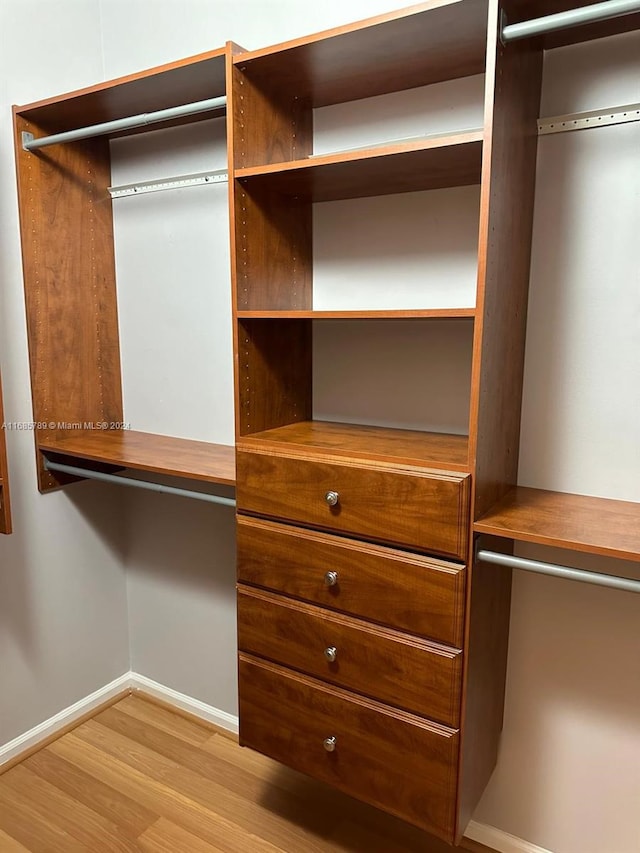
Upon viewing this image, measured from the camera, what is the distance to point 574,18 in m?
1.11

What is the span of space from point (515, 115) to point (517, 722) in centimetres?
155

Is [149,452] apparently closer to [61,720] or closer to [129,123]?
[129,123]

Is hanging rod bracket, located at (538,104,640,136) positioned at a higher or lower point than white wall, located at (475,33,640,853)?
higher

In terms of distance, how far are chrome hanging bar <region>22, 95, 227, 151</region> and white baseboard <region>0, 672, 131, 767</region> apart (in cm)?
203

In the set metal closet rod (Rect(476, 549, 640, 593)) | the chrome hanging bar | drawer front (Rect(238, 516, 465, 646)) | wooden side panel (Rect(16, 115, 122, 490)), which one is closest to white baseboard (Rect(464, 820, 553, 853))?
drawer front (Rect(238, 516, 465, 646))

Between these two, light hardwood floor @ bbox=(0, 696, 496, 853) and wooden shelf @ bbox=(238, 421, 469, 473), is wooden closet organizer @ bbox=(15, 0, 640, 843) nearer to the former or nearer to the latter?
wooden shelf @ bbox=(238, 421, 469, 473)

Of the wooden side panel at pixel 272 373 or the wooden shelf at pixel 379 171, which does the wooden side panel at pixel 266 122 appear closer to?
the wooden shelf at pixel 379 171

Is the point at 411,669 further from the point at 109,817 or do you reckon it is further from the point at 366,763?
the point at 109,817

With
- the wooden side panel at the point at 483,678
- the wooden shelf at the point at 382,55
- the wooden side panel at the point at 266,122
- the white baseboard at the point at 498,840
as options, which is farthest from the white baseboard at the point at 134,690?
the wooden shelf at the point at 382,55

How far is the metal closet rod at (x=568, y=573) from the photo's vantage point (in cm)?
116

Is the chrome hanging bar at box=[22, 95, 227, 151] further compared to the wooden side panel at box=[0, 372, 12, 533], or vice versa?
the wooden side panel at box=[0, 372, 12, 533]

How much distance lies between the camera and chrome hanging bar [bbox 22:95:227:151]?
1.57 m

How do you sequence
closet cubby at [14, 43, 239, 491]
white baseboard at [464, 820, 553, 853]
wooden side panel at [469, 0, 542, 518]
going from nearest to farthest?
1. wooden side panel at [469, 0, 542, 518]
2. white baseboard at [464, 820, 553, 853]
3. closet cubby at [14, 43, 239, 491]

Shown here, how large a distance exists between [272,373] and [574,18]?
3.43 ft
